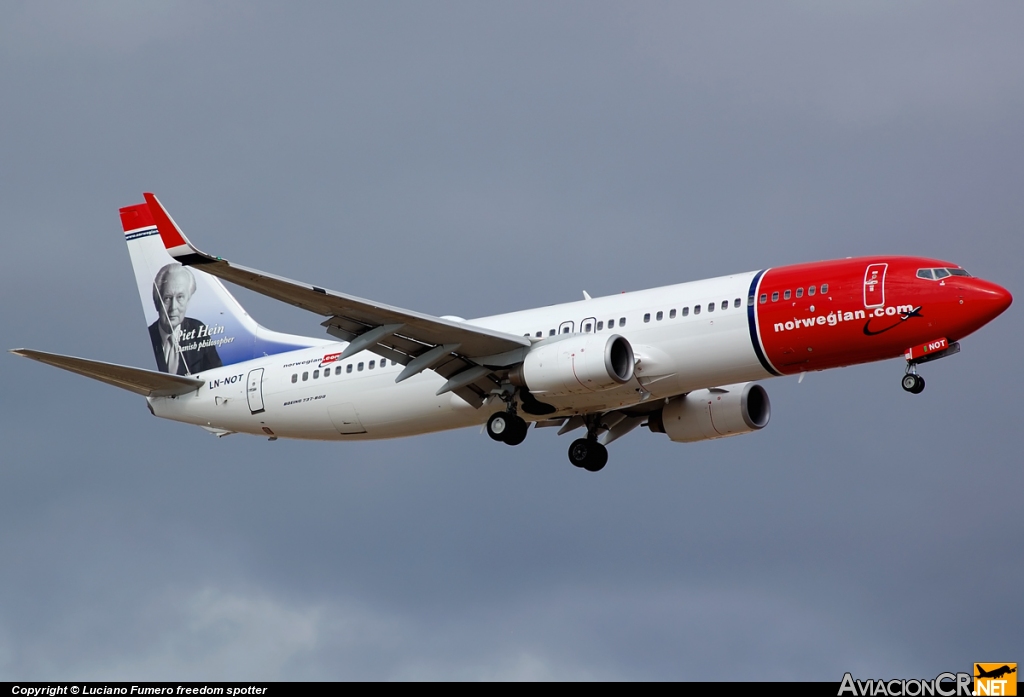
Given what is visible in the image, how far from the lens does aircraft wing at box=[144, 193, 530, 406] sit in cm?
3966

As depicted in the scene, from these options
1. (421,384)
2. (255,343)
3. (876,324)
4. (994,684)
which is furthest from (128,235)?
(994,684)

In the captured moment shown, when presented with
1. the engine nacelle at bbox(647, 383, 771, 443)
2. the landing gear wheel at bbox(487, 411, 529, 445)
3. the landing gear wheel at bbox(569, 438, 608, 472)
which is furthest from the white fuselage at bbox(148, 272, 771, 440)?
the engine nacelle at bbox(647, 383, 771, 443)

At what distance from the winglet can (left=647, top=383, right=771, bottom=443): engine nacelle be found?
53.2 ft

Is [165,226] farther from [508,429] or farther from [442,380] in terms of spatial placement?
[508,429]

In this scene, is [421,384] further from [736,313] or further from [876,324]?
[876,324]

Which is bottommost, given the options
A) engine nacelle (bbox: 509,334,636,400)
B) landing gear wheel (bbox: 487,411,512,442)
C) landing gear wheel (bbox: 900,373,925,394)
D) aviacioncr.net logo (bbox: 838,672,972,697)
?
aviacioncr.net logo (bbox: 838,672,972,697)

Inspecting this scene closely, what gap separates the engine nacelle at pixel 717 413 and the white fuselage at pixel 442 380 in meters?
4.37

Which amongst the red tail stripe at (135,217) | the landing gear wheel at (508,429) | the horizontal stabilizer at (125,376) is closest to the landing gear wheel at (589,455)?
the landing gear wheel at (508,429)

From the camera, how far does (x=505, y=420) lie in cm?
4378

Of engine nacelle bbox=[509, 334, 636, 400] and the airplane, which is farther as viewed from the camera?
engine nacelle bbox=[509, 334, 636, 400]

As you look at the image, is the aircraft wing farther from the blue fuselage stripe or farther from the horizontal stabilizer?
the blue fuselage stripe

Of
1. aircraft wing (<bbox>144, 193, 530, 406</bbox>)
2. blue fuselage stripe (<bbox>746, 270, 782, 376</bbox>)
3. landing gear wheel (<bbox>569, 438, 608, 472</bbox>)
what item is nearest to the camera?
aircraft wing (<bbox>144, 193, 530, 406</bbox>)

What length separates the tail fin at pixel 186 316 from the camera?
50241 millimetres

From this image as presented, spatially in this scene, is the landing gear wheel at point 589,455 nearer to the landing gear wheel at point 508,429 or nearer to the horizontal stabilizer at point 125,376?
the landing gear wheel at point 508,429
